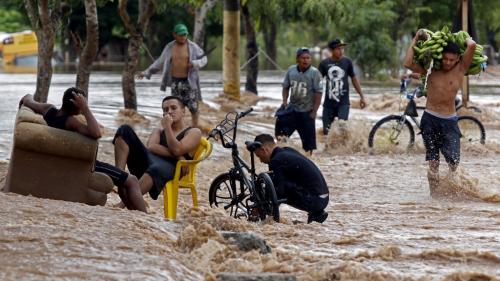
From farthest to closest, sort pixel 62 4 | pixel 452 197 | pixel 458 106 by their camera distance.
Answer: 1. pixel 458 106
2. pixel 62 4
3. pixel 452 197

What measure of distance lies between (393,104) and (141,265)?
20.3 meters

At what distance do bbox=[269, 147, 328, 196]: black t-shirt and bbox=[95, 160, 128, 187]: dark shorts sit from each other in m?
1.22

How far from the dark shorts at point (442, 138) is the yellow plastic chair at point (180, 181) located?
314 centimetres

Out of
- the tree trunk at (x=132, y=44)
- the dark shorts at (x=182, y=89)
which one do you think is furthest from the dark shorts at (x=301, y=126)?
the tree trunk at (x=132, y=44)

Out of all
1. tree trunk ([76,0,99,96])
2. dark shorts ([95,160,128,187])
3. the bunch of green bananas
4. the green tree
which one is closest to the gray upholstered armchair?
dark shorts ([95,160,128,187])

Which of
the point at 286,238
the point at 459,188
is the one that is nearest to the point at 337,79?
the point at 459,188

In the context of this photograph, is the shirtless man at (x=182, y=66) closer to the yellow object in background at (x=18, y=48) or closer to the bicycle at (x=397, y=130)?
the bicycle at (x=397, y=130)

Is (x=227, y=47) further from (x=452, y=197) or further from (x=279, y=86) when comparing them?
(x=452, y=197)

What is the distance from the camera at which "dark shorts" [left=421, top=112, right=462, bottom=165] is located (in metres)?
12.9

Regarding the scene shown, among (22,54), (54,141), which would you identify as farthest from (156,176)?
(22,54)

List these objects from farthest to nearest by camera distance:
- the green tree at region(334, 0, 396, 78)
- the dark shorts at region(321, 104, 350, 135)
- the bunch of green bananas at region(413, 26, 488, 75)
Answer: the green tree at region(334, 0, 396, 78), the dark shorts at region(321, 104, 350, 135), the bunch of green bananas at region(413, 26, 488, 75)

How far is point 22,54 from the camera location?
6025cm

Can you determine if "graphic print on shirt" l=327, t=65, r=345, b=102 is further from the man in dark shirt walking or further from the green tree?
the green tree

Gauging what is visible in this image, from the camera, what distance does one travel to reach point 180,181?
414 inches
